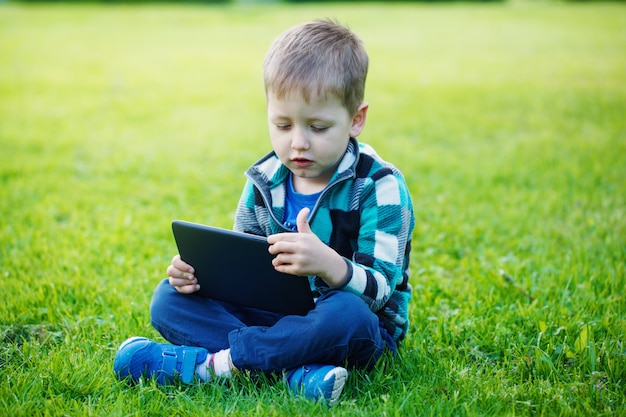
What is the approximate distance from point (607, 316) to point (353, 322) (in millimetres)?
1303

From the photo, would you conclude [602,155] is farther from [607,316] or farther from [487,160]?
[607,316]

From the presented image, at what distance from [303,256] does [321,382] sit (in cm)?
43

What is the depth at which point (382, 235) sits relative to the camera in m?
2.52

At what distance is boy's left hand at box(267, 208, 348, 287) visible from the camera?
7.39 ft

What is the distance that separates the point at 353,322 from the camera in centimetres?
234

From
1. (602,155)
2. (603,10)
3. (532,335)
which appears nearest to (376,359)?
(532,335)

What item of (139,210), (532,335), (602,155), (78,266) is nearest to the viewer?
(532,335)

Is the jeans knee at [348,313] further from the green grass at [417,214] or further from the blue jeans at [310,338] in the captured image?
the green grass at [417,214]

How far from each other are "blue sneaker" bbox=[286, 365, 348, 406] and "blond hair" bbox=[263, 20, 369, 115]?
96 centimetres

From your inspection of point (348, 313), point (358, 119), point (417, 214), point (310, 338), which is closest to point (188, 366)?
point (310, 338)

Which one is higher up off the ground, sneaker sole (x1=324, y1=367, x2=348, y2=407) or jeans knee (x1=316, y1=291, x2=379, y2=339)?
jeans knee (x1=316, y1=291, x2=379, y2=339)

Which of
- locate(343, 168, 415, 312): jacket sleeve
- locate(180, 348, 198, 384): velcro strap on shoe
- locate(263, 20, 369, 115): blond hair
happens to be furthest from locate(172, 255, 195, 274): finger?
locate(263, 20, 369, 115): blond hair

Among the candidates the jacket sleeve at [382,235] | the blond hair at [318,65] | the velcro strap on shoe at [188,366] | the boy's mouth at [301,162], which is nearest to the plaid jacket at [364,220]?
the jacket sleeve at [382,235]

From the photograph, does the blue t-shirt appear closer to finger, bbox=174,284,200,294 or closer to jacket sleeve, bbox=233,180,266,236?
jacket sleeve, bbox=233,180,266,236
